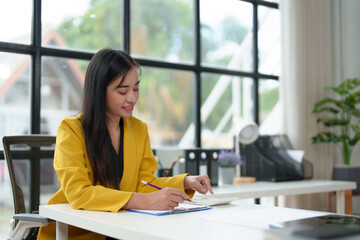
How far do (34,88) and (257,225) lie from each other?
2271 mm

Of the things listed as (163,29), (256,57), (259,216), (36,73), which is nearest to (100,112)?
(259,216)

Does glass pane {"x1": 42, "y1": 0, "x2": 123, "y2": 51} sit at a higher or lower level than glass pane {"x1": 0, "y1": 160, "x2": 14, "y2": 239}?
higher

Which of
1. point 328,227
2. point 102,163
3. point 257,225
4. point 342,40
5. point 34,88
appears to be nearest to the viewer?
point 328,227

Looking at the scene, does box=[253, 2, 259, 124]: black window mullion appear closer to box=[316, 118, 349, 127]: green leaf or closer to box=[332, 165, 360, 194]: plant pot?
box=[316, 118, 349, 127]: green leaf

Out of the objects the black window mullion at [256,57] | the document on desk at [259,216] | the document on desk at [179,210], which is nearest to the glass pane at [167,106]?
the black window mullion at [256,57]

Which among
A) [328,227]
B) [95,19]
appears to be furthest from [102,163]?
[95,19]

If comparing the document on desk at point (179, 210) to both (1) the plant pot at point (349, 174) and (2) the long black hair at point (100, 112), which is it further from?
(1) the plant pot at point (349, 174)

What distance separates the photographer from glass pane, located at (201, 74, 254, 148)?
3998mm

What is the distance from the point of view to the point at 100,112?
1.63 metres

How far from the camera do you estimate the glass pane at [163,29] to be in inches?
139

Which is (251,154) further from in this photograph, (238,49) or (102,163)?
(102,163)

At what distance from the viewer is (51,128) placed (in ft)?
10.2

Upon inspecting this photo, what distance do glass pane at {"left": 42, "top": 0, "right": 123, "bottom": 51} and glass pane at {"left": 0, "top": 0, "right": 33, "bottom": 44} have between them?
109 mm

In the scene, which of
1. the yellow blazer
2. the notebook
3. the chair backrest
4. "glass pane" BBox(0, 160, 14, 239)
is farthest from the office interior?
the notebook
